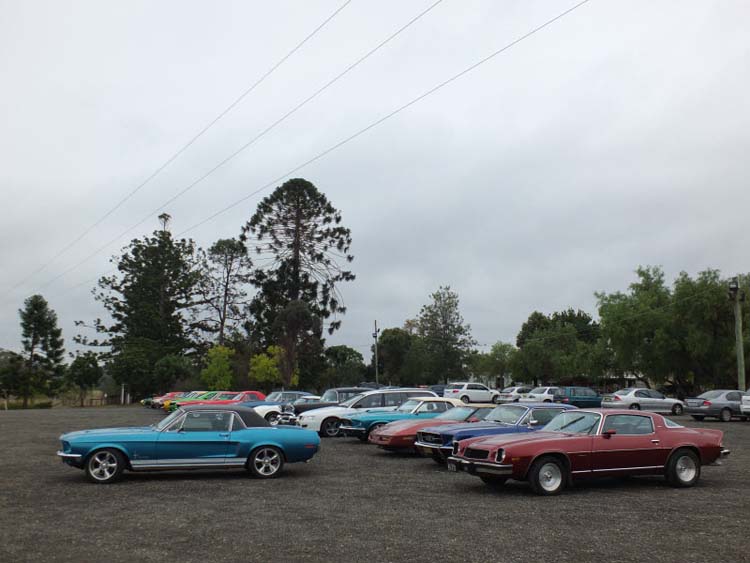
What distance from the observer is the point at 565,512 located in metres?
10.1

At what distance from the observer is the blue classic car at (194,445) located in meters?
12.7

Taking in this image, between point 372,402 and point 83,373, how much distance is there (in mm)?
54598

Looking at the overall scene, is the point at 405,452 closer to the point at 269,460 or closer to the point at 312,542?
the point at 269,460

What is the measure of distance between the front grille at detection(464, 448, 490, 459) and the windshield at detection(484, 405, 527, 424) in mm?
3305

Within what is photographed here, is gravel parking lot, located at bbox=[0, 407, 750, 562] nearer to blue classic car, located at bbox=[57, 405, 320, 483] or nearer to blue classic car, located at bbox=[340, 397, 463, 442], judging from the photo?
blue classic car, located at bbox=[57, 405, 320, 483]

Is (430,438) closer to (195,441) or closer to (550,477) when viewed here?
(550,477)

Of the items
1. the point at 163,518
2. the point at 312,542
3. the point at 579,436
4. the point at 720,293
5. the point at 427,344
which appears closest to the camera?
the point at 312,542

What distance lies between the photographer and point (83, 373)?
6931 cm

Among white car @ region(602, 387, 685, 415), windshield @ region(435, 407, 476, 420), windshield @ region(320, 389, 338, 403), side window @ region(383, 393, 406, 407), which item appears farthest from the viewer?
white car @ region(602, 387, 685, 415)

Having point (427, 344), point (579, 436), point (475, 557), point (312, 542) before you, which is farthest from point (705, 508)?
point (427, 344)

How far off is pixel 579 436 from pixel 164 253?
84579 mm

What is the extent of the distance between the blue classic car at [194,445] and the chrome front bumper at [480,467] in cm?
306

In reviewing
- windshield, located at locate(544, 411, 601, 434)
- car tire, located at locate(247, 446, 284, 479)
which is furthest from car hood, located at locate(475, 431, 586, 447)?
car tire, located at locate(247, 446, 284, 479)

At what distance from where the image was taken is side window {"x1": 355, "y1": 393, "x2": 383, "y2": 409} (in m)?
22.5
